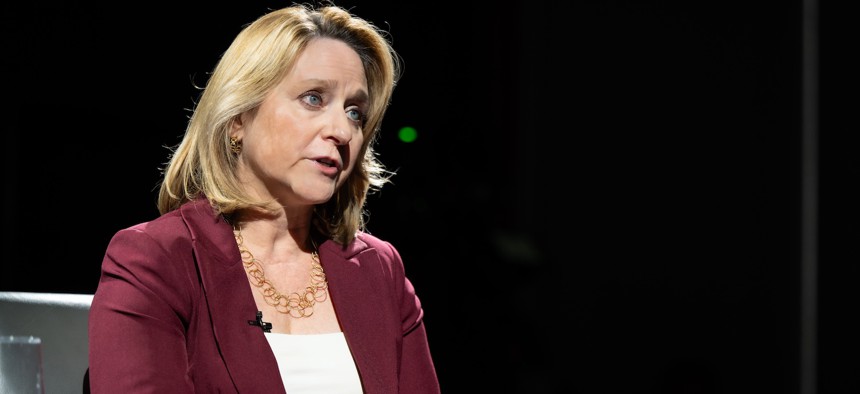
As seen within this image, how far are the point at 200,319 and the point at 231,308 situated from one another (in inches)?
1.9

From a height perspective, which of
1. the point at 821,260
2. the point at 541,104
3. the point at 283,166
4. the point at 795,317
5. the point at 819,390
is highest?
the point at 541,104

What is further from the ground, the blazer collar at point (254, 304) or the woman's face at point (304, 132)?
the woman's face at point (304, 132)

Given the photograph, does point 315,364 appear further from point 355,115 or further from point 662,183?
point 662,183

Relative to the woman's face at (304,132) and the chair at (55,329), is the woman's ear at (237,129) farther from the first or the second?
the chair at (55,329)

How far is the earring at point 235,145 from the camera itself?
4.92ft

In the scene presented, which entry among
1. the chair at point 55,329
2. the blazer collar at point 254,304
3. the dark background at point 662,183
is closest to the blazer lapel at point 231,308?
the blazer collar at point 254,304

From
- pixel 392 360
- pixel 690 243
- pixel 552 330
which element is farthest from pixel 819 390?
pixel 392 360

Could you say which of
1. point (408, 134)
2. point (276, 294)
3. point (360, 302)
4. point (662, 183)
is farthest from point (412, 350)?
point (662, 183)

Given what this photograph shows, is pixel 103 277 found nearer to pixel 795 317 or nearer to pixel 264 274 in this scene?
pixel 264 274

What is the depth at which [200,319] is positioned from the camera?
137cm

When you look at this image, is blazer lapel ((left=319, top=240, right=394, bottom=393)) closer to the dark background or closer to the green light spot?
the green light spot

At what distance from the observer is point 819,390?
444cm

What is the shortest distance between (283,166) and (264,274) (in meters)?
0.18

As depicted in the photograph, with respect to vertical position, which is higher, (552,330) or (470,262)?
(470,262)
